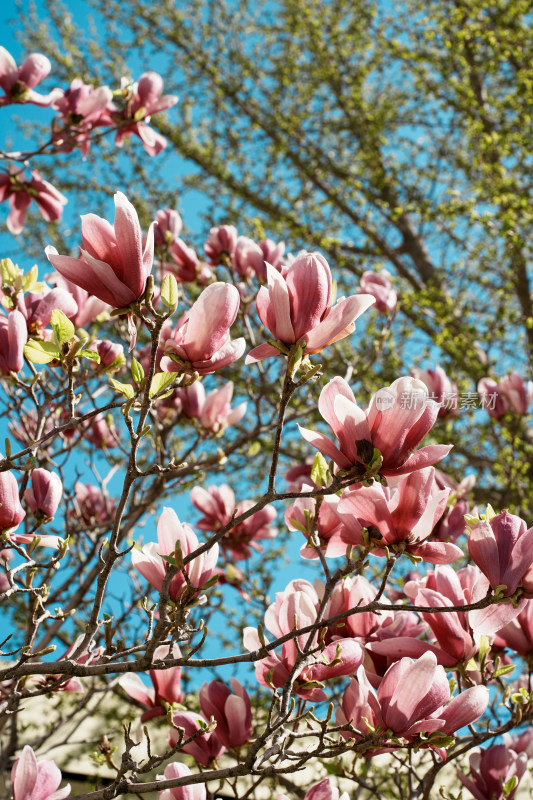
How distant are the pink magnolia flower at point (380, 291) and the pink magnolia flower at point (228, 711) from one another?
1.30 m

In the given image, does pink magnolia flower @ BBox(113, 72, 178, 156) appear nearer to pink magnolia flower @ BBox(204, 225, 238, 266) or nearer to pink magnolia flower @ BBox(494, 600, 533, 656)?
pink magnolia flower @ BBox(204, 225, 238, 266)

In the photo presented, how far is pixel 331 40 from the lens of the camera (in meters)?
4.57

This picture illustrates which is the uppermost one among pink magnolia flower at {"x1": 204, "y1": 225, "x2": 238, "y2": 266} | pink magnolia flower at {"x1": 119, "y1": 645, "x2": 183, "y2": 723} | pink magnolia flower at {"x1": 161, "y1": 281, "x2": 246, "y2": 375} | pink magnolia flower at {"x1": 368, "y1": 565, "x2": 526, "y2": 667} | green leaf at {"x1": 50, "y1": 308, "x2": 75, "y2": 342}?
pink magnolia flower at {"x1": 204, "y1": 225, "x2": 238, "y2": 266}

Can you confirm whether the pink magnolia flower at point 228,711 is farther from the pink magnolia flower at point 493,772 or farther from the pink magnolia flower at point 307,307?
the pink magnolia flower at point 307,307

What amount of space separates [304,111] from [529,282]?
211cm

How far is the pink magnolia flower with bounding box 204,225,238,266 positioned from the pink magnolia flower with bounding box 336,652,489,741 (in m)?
1.54

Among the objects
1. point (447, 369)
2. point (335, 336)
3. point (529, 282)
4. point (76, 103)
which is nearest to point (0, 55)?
point (76, 103)

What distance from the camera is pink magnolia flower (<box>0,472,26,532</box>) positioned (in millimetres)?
1036

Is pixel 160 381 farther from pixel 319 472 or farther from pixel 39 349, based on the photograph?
pixel 319 472

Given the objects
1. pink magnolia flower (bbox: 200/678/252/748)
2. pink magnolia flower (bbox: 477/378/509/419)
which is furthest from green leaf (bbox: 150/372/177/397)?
pink magnolia flower (bbox: 477/378/509/419)

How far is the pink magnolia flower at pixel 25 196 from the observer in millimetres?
1863

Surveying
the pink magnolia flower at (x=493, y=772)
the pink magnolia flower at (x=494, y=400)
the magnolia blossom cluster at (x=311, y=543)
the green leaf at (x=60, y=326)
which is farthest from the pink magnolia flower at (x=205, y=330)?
the pink magnolia flower at (x=494, y=400)

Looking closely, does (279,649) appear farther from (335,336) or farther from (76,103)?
(76,103)

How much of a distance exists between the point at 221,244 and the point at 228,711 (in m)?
1.50
